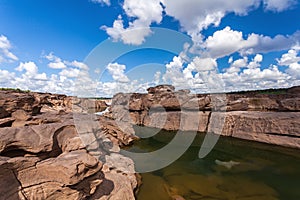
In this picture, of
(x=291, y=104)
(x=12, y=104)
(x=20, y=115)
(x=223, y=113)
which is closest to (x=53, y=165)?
(x=20, y=115)

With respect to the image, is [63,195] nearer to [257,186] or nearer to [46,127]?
[46,127]

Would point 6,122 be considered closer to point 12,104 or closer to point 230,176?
point 12,104

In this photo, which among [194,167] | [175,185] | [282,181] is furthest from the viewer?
[194,167]

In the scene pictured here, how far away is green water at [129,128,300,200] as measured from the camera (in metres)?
7.44

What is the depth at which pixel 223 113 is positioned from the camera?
20188 mm

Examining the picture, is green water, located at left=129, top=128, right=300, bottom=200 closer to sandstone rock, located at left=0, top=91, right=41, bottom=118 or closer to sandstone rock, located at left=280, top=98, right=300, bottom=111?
sandstone rock, located at left=280, top=98, right=300, bottom=111

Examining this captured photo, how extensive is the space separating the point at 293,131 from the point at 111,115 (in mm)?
22485

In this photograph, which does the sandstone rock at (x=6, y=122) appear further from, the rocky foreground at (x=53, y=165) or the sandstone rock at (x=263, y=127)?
the sandstone rock at (x=263, y=127)

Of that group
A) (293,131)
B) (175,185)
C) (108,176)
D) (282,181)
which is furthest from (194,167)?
(293,131)

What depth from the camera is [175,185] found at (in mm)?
8203

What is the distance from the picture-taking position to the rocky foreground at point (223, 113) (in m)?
15.5

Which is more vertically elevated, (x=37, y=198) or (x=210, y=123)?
(x=210, y=123)

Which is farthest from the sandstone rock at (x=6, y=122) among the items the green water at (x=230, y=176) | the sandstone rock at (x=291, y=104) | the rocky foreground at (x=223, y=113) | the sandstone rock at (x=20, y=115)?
the sandstone rock at (x=291, y=104)

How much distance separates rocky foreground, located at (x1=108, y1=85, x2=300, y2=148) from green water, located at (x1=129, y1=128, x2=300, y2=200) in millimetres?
1936
